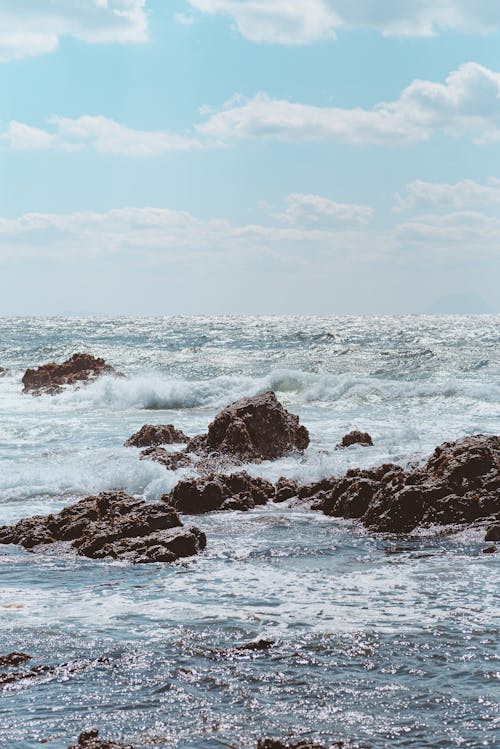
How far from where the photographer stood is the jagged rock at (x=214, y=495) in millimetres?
12258

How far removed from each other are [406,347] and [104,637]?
2176 inches

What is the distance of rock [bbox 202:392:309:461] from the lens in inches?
642

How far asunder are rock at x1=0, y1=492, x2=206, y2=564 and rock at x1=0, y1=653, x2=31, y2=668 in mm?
2979

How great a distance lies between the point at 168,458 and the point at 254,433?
2108 millimetres

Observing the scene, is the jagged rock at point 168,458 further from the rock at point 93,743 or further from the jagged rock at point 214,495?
the rock at point 93,743

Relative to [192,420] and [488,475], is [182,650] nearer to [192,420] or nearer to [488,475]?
[488,475]

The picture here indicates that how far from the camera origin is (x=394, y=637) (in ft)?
21.8

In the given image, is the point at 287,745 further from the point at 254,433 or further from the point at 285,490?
the point at 254,433

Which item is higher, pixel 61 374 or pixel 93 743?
pixel 61 374

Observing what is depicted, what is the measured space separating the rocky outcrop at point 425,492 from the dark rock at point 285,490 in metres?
0.17

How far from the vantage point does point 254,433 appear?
16.8m

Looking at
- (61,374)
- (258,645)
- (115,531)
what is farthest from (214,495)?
(61,374)

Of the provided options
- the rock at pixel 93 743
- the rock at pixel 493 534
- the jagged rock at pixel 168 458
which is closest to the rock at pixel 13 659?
the rock at pixel 93 743

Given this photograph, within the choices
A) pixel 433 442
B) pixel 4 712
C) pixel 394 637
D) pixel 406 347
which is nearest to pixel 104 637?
pixel 4 712
